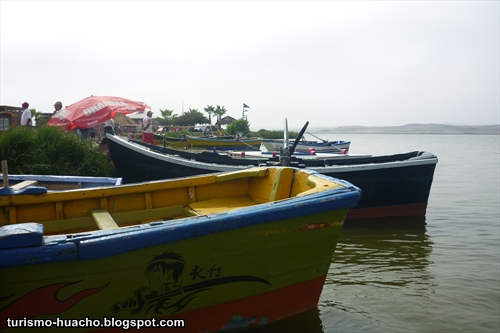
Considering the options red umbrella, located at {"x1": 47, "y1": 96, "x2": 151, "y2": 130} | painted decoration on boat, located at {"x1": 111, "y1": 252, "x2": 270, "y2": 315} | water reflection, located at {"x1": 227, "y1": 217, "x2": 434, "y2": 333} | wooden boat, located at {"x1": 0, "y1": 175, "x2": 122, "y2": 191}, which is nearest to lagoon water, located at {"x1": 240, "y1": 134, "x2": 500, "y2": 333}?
water reflection, located at {"x1": 227, "y1": 217, "x2": 434, "y2": 333}

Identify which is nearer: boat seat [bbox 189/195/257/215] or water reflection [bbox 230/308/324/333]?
water reflection [bbox 230/308/324/333]

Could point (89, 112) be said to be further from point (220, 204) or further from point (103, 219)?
point (103, 219)

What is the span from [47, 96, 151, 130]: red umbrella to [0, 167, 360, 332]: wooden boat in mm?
8072

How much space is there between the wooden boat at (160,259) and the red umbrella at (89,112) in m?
8.07

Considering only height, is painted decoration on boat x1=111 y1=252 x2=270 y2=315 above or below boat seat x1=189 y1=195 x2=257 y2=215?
below

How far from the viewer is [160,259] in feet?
11.7

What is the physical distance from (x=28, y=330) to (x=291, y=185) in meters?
3.29

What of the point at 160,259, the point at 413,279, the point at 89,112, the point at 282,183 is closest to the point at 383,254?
the point at 413,279

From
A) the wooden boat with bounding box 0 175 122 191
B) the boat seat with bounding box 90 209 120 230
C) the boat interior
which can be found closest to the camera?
the boat seat with bounding box 90 209 120 230

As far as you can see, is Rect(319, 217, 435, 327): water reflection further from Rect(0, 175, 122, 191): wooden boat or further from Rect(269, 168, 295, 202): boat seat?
Rect(0, 175, 122, 191): wooden boat

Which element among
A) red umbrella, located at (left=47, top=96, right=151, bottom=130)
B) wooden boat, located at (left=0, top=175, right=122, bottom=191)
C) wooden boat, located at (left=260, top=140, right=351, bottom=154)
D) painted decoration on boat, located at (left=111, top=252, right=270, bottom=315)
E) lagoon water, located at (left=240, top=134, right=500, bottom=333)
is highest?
red umbrella, located at (left=47, top=96, right=151, bottom=130)

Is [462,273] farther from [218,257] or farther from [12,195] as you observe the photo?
[12,195]

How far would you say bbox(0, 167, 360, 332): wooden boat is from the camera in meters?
3.19

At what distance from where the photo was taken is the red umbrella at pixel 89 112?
12.6m
